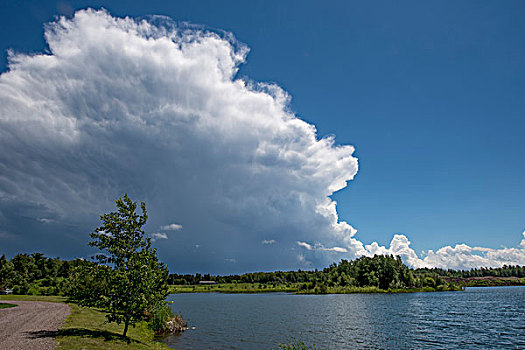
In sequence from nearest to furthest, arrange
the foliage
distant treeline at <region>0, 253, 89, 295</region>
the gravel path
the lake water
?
the gravel path, the lake water, the foliage, distant treeline at <region>0, 253, 89, 295</region>

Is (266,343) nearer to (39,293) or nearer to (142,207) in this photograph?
Answer: (142,207)

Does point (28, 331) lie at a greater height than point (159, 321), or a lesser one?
greater

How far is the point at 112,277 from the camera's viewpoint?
3155 cm

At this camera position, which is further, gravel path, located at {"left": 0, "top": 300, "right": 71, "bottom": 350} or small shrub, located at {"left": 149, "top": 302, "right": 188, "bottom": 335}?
small shrub, located at {"left": 149, "top": 302, "right": 188, "bottom": 335}

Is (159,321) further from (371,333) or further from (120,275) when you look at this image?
(371,333)

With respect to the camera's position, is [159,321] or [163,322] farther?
[163,322]

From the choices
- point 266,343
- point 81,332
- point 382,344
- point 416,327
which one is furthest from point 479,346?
point 81,332

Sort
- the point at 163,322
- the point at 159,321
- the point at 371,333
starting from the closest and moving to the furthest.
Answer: the point at 371,333
the point at 159,321
the point at 163,322

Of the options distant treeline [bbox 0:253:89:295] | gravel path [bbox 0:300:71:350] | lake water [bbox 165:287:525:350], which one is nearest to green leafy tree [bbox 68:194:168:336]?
gravel path [bbox 0:300:71:350]

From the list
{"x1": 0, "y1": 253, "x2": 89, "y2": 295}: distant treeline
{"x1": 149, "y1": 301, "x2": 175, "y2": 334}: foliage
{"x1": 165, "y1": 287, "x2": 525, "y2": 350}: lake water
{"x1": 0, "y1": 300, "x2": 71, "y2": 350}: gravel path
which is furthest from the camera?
{"x1": 0, "y1": 253, "x2": 89, "y2": 295}: distant treeline

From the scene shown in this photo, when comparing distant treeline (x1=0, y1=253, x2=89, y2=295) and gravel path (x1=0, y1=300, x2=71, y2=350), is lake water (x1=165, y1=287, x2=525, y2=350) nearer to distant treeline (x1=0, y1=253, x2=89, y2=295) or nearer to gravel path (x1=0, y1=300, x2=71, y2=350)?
gravel path (x1=0, y1=300, x2=71, y2=350)

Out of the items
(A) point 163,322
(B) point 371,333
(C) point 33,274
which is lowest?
(B) point 371,333

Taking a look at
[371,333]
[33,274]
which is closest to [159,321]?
[371,333]

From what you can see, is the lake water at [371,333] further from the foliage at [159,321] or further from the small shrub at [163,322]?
the foliage at [159,321]
